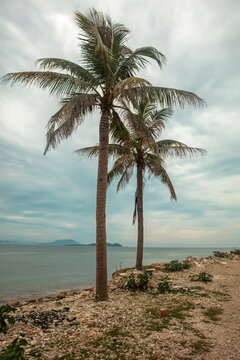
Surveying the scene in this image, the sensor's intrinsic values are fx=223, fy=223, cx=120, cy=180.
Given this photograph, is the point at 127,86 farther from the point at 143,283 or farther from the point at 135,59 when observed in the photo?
the point at 143,283

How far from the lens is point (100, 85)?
316 inches

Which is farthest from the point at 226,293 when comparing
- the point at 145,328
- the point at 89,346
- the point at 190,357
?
the point at 89,346

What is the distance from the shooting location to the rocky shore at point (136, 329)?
12.7 feet

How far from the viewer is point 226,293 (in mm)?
8070

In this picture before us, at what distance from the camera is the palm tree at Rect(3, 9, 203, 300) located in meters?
7.15

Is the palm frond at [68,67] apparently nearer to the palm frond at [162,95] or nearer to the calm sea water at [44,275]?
the palm frond at [162,95]

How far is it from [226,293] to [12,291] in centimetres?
1295

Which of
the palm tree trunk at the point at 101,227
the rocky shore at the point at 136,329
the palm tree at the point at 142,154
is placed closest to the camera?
the rocky shore at the point at 136,329

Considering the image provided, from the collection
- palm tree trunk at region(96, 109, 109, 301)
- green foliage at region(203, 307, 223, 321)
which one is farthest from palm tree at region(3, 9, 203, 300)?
green foliage at region(203, 307, 223, 321)

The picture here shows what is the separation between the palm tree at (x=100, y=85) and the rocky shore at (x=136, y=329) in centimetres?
150

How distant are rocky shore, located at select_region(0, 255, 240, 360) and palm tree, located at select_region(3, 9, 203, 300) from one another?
4.91 ft

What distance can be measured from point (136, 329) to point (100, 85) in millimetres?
7458

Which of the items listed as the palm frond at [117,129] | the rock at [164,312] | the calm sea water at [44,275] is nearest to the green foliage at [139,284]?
the rock at [164,312]

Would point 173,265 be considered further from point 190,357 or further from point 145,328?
point 190,357
